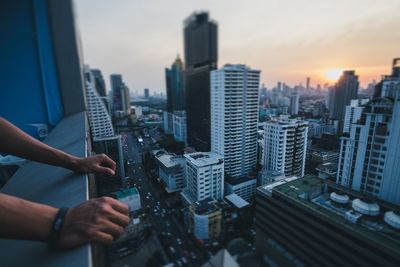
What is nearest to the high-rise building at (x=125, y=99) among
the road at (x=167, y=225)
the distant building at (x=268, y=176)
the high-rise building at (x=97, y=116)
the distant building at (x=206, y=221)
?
the road at (x=167, y=225)

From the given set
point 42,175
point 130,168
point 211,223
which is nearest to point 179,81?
point 130,168

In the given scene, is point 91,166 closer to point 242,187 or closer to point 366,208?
point 366,208

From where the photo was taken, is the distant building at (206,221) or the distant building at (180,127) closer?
the distant building at (206,221)

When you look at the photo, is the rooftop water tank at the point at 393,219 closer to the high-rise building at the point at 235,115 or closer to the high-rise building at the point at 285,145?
the high-rise building at the point at 285,145

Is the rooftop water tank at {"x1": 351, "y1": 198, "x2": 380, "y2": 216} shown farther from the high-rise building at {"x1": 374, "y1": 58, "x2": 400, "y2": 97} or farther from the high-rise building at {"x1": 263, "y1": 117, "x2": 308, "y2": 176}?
the high-rise building at {"x1": 263, "y1": 117, "x2": 308, "y2": 176}

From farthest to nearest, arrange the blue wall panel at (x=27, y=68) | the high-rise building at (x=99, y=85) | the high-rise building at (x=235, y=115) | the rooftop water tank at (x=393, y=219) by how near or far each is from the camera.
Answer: the high-rise building at (x=99, y=85)
the high-rise building at (x=235, y=115)
the rooftop water tank at (x=393, y=219)
the blue wall panel at (x=27, y=68)

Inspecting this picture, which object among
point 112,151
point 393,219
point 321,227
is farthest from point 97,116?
point 393,219

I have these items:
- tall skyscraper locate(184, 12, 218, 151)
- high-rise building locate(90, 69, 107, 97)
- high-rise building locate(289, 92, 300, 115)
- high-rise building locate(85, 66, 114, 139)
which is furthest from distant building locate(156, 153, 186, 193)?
high-rise building locate(289, 92, 300, 115)
